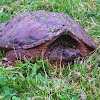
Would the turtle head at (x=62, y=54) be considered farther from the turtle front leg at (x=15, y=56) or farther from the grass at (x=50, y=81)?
the turtle front leg at (x=15, y=56)

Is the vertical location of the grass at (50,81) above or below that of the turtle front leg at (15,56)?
below

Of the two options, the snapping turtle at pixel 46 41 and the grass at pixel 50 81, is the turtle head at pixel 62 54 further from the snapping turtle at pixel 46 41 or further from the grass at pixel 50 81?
the grass at pixel 50 81

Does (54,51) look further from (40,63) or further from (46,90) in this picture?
(46,90)

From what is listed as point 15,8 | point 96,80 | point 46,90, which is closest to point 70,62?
point 96,80

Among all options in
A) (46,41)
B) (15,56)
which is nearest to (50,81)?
Answer: (46,41)

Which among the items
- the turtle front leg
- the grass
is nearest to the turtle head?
the grass

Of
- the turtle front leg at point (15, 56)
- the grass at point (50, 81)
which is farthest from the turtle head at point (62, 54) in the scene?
the turtle front leg at point (15, 56)

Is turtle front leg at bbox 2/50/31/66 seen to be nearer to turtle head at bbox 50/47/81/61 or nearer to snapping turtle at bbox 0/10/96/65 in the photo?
snapping turtle at bbox 0/10/96/65

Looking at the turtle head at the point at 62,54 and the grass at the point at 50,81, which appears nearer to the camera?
the grass at the point at 50,81

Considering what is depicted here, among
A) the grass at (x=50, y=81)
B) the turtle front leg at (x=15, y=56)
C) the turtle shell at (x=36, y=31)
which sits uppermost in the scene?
the turtle shell at (x=36, y=31)
